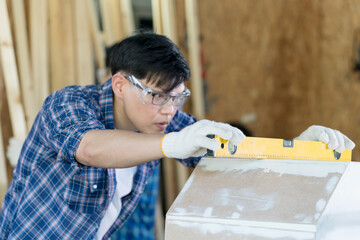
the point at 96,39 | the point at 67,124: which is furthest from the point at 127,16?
the point at 67,124

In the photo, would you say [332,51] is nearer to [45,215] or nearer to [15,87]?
[15,87]

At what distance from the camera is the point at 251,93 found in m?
3.48

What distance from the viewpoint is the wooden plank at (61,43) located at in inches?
100

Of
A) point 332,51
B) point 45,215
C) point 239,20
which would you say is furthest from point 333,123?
point 45,215

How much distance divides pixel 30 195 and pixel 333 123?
7.17ft

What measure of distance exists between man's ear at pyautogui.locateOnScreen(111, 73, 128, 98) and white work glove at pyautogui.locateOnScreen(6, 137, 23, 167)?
803 millimetres

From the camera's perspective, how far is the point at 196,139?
48.3 inches

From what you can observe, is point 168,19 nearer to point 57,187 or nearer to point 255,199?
point 57,187

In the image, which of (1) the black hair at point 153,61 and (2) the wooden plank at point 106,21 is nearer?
(1) the black hair at point 153,61

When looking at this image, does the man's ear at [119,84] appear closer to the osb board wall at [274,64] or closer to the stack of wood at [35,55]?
the stack of wood at [35,55]

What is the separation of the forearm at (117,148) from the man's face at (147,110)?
28 cm

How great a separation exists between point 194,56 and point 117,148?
180 cm

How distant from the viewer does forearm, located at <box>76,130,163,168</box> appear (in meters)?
1.28

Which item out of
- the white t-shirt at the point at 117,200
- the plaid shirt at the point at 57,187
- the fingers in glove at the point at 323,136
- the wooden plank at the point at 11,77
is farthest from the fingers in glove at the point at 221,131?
the wooden plank at the point at 11,77
